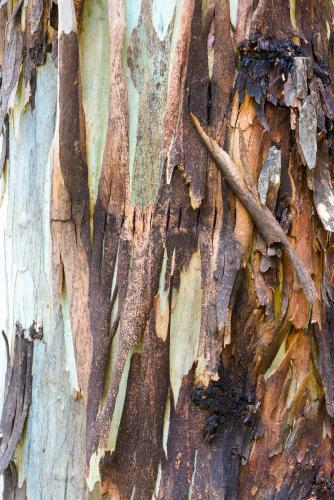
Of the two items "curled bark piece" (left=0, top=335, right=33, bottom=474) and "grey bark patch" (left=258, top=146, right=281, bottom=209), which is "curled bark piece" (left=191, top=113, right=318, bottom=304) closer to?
"grey bark patch" (left=258, top=146, right=281, bottom=209)

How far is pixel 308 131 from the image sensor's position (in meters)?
0.93

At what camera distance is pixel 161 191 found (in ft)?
2.97

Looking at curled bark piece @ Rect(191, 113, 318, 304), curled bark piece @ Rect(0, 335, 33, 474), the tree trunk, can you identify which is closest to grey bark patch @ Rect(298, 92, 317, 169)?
the tree trunk

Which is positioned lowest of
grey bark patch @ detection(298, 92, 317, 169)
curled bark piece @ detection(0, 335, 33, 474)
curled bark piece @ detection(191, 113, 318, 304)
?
curled bark piece @ detection(0, 335, 33, 474)

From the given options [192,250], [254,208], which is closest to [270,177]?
[254,208]

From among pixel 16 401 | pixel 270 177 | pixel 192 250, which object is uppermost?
pixel 270 177

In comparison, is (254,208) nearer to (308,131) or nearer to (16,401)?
(308,131)

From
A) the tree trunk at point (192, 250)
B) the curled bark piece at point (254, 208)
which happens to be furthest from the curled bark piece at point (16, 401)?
the curled bark piece at point (254, 208)

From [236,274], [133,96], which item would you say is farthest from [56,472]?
[133,96]

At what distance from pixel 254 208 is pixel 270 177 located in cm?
5

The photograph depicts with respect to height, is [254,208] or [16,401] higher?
[254,208]

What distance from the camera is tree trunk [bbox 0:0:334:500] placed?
35.5 inches

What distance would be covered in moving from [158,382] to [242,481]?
0.19 meters

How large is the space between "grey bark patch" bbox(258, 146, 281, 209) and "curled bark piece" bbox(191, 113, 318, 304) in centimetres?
2
